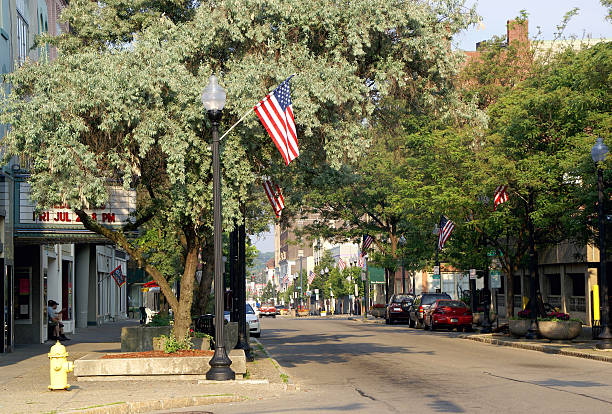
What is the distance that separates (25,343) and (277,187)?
16318 mm

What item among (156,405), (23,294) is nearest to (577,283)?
(23,294)

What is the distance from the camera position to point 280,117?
653 inches

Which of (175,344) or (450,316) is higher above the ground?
(175,344)

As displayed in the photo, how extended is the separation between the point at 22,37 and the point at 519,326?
2042 centimetres

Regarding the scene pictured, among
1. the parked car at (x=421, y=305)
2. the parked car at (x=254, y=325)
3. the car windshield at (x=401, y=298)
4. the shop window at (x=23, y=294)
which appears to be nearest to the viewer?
the shop window at (x=23, y=294)

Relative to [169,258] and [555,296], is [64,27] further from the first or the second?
[555,296]

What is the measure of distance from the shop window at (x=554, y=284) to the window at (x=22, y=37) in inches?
1268

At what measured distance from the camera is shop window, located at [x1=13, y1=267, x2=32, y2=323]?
32.7 meters

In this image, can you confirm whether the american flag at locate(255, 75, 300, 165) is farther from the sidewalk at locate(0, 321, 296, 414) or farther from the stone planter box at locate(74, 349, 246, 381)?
the sidewalk at locate(0, 321, 296, 414)

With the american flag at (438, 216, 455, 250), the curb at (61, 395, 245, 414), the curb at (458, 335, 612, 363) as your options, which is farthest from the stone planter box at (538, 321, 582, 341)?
the curb at (61, 395, 245, 414)

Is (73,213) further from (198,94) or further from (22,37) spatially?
(198,94)

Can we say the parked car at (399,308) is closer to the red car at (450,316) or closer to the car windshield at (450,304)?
the car windshield at (450,304)

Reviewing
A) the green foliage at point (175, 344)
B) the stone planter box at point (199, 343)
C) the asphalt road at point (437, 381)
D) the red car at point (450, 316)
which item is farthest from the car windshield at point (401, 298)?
the green foliage at point (175, 344)

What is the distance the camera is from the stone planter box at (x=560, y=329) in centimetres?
2895
